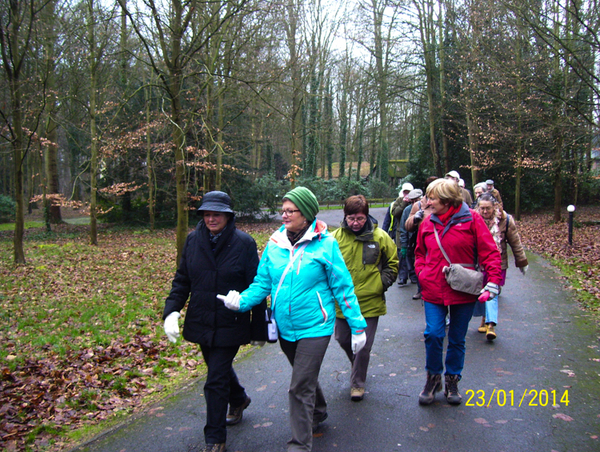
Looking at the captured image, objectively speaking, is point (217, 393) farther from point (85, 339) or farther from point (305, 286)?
point (85, 339)

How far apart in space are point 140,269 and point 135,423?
8.29m

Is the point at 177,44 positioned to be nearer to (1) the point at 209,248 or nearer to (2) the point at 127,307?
(2) the point at 127,307

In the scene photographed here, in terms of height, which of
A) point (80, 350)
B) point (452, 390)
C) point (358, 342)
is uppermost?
point (358, 342)

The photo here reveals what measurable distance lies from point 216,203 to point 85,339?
13.4 feet

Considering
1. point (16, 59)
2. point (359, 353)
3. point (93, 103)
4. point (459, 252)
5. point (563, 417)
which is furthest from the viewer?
point (93, 103)

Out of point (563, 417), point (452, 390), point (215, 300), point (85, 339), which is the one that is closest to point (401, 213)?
point (452, 390)

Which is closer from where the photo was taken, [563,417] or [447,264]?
[563,417]

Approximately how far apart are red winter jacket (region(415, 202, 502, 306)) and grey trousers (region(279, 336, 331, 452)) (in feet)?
4.36

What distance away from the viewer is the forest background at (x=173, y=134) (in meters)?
6.13

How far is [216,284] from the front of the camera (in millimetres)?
3605

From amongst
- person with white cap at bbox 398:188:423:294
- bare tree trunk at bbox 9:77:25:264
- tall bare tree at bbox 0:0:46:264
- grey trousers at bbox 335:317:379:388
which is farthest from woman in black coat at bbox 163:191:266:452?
bare tree trunk at bbox 9:77:25:264

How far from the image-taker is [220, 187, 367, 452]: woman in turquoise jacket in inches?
130

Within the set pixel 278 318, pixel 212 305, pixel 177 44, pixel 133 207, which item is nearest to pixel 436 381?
pixel 278 318

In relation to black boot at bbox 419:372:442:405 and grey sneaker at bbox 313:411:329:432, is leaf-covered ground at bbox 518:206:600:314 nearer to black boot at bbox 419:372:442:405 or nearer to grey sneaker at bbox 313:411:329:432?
black boot at bbox 419:372:442:405
